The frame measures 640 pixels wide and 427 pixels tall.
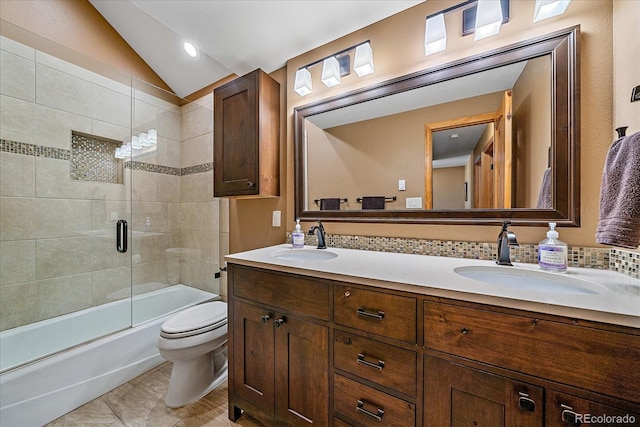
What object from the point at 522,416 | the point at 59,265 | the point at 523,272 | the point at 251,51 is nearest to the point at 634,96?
the point at 523,272

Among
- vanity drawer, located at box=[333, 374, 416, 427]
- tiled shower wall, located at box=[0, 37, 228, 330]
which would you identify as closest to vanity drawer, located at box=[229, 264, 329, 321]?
vanity drawer, located at box=[333, 374, 416, 427]

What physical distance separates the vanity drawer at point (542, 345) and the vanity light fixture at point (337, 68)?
1386mm

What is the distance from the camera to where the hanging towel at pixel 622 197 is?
71 centimetres

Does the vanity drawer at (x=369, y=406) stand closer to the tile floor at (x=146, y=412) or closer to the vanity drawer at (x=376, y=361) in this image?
the vanity drawer at (x=376, y=361)

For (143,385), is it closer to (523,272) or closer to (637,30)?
(523,272)

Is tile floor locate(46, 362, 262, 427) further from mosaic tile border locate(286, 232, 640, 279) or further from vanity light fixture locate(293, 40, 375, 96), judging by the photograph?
vanity light fixture locate(293, 40, 375, 96)

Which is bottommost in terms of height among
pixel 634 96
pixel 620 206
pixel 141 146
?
pixel 620 206

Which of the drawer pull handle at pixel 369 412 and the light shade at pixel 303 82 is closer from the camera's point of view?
the drawer pull handle at pixel 369 412

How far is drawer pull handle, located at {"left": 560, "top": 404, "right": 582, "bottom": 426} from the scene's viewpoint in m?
0.61

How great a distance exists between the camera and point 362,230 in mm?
1538

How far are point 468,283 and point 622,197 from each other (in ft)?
1.75

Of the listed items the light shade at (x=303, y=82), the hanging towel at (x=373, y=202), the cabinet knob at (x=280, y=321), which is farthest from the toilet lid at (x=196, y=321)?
the light shade at (x=303, y=82)

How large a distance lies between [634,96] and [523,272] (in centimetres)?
74

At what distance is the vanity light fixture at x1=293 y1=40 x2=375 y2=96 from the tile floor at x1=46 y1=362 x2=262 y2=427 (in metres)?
2.07
